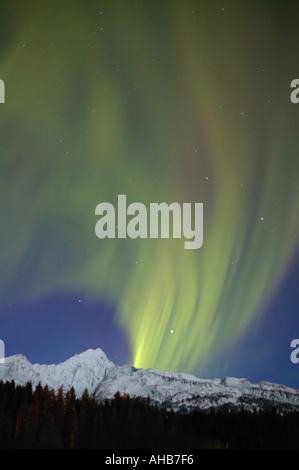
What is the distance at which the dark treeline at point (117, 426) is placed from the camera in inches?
3236

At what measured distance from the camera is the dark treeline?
82.2 meters

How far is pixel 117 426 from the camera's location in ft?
309

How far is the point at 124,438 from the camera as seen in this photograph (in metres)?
90.4
